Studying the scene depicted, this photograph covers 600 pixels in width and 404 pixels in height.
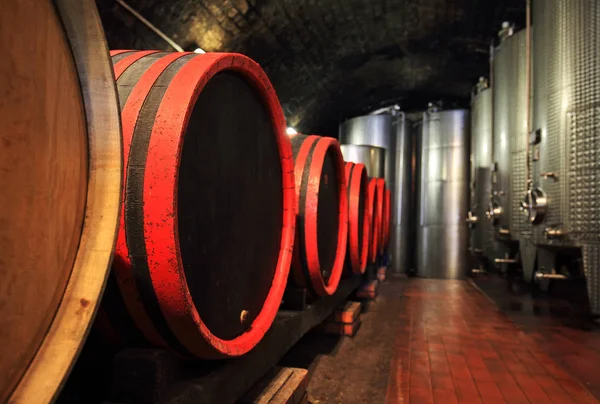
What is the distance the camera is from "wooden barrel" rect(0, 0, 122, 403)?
2.33 ft

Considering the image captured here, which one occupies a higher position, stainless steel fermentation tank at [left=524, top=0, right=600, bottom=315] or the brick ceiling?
the brick ceiling

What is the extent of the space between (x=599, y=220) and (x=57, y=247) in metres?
4.87

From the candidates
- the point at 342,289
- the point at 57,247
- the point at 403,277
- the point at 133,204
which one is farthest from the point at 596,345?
the point at 403,277

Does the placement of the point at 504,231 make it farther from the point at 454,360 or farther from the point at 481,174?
the point at 454,360

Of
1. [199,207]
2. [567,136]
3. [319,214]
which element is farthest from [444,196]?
[199,207]

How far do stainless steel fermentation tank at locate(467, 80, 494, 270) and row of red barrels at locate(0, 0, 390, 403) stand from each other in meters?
6.89

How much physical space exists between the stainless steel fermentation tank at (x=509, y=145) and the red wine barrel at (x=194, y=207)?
18.6 feet

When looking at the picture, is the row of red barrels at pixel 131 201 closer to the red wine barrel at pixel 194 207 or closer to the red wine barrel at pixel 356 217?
the red wine barrel at pixel 194 207

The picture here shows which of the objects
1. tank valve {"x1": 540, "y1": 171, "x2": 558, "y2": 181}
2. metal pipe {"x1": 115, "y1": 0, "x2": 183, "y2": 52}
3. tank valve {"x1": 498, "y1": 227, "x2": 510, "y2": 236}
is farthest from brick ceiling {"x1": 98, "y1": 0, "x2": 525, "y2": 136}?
tank valve {"x1": 498, "y1": 227, "x2": 510, "y2": 236}

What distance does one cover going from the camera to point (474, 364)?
10.5ft

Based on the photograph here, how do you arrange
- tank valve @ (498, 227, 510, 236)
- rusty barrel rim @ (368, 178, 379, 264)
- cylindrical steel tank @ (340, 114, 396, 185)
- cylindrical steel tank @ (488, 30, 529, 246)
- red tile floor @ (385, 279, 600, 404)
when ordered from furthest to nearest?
cylindrical steel tank @ (340, 114, 396, 185)
tank valve @ (498, 227, 510, 236)
cylindrical steel tank @ (488, 30, 529, 246)
rusty barrel rim @ (368, 178, 379, 264)
red tile floor @ (385, 279, 600, 404)

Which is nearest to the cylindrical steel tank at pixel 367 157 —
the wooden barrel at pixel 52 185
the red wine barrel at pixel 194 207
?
the red wine barrel at pixel 194 207

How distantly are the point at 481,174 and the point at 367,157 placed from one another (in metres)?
2.44

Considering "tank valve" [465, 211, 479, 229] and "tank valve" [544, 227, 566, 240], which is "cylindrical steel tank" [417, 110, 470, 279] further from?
"tank valve" [544, 227, 566, 240]
